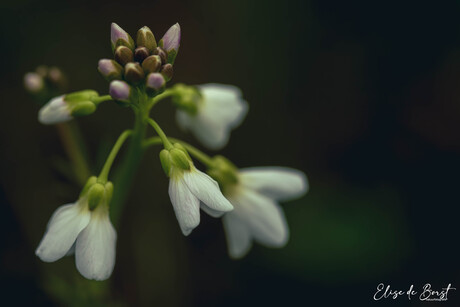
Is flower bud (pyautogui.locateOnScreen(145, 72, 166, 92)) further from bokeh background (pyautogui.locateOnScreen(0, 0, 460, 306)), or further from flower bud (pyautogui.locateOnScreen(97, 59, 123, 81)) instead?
bokeh background (pyautogui.locateOnScreen(0, 0, 460, 306))

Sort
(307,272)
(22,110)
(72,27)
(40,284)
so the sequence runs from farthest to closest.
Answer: (72,27) → (22,110) → (307,272) → (40,284)

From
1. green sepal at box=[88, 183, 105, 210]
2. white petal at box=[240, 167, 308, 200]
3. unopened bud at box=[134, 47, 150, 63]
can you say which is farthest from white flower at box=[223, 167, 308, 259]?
unopened bud at box=[134, 47, 150, 63]

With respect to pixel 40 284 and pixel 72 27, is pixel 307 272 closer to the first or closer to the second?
pixel 40 284

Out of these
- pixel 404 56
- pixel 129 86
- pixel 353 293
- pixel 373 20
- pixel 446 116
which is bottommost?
pixel 353 293

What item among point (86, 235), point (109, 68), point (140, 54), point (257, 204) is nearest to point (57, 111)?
point (109, 68)

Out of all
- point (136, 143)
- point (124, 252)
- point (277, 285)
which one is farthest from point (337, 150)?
point (136, 143)

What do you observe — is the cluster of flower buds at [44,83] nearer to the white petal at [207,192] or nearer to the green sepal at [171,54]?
the green sepal at [171,54]
